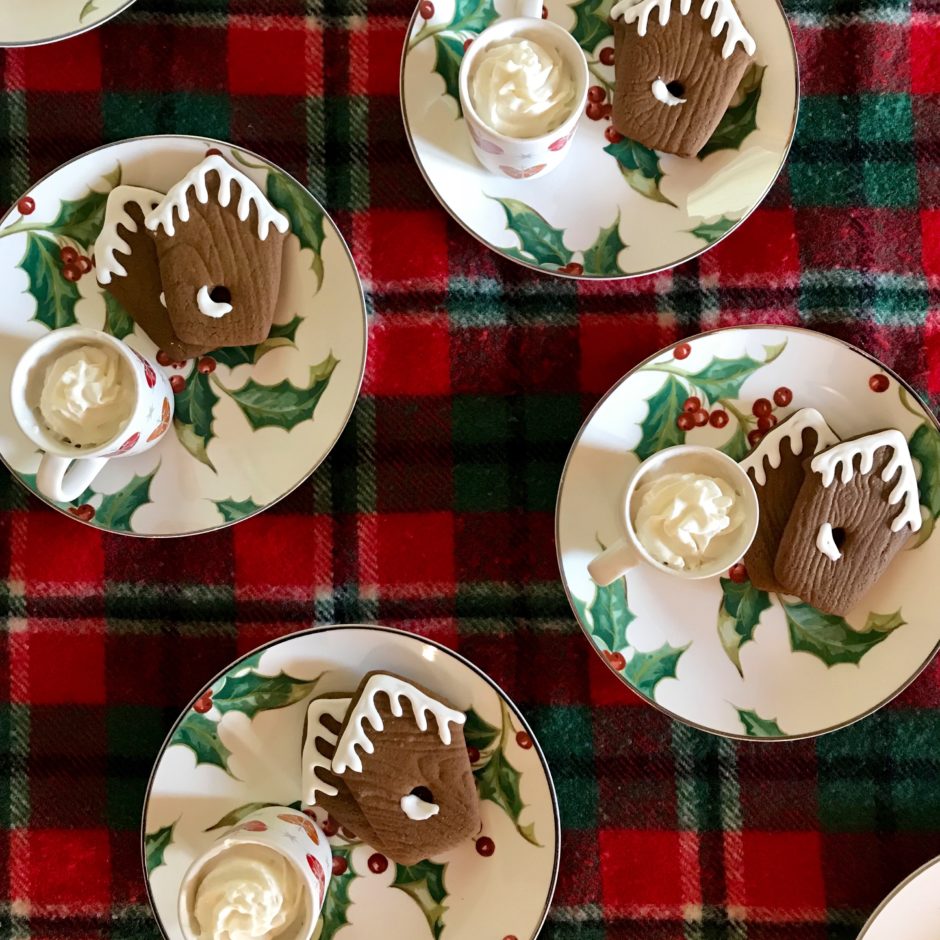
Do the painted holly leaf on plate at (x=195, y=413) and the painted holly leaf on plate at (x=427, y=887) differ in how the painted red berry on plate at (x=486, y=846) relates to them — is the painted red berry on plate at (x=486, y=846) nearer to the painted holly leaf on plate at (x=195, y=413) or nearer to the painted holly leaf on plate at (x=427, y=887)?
the painted holly leaf on plate at (x=427, y=887)

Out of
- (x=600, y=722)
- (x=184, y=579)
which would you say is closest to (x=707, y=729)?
(x=600, y=722)

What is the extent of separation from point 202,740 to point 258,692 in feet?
0.23

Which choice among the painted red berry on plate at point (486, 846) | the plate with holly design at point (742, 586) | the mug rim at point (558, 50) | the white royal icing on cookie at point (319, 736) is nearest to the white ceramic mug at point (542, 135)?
the mug rim at point (558, 50)

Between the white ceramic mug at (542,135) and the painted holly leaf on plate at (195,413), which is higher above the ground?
the white ceramic mug at (542,135)

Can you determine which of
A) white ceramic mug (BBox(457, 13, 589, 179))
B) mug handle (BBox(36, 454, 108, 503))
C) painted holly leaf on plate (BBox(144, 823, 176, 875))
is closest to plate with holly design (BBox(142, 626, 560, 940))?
painted holly leaf on plate (BBox(144, 823, 176, 875))

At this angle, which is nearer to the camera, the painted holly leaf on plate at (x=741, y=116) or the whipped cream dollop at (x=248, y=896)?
the whipped cream dollop at (x=248, y=896)

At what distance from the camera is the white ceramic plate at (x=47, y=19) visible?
1.02 m

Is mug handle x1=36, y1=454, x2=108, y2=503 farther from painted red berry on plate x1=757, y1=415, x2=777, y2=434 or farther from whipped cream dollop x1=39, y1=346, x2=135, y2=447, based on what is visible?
painted red berry on plate x1=757, y1=415, x2=777, y2=434

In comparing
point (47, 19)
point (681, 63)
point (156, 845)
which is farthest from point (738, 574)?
point (47, 19)

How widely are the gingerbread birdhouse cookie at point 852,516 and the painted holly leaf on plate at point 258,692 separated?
488 mm

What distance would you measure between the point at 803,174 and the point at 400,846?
0.79 meters

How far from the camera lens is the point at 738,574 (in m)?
1.04

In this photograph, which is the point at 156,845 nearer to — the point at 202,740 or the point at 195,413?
the point at 202,740

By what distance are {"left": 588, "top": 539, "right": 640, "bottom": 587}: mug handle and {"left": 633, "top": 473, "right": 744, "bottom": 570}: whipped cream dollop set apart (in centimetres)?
2
